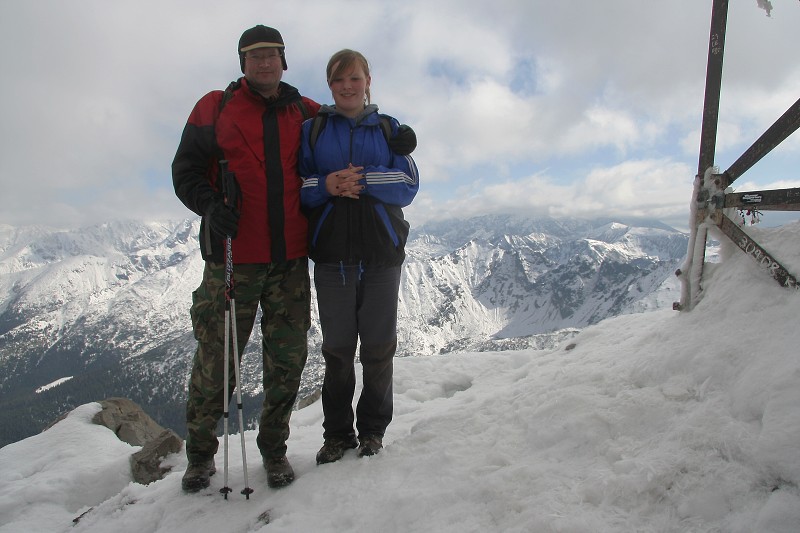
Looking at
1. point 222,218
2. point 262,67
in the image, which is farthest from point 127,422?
point 262,67

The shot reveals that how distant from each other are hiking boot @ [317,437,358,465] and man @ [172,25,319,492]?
0.39 meters

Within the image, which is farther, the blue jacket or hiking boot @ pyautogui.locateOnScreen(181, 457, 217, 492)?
hiking boot @ pyautogui.locateOnScreen(181, 457, 217, 492)

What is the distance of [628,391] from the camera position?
4.69 metres

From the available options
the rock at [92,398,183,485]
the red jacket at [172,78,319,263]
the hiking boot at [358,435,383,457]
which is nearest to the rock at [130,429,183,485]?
the rock at [92,398,183,485]

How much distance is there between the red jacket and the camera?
449 cm

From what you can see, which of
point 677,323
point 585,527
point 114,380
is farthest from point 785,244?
point 114,380

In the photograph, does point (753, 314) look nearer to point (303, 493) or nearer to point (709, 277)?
point (709, 277)

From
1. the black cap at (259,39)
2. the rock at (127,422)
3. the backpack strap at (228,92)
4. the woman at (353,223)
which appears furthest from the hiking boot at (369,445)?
the rock at (127,422)

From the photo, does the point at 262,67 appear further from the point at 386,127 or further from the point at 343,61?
the point at 386,127

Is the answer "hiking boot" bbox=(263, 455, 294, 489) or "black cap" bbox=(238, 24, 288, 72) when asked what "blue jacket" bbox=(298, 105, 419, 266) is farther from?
"hiking boot" bbox=(263, 455, 294, 489)

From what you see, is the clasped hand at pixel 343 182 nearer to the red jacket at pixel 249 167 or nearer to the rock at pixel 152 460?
the red jacket at pixel 249 167

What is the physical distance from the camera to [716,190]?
19.1ft

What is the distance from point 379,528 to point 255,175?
366cm

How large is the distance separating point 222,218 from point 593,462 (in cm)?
422
